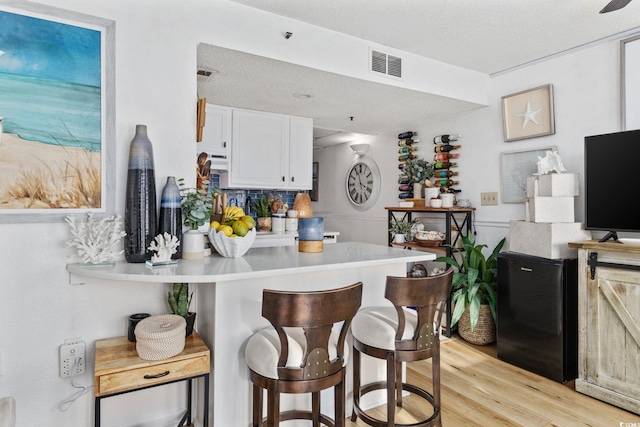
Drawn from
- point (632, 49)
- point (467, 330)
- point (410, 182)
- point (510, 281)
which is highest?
point (632, 49)

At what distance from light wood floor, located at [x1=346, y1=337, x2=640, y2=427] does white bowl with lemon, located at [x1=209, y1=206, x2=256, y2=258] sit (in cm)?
116

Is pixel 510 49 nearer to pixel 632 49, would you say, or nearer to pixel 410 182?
pixel 632 49

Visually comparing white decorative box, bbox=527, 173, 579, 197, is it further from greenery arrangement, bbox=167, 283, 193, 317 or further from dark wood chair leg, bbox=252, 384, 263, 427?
greenery arrangement, bbox=167, 283, 193, 317

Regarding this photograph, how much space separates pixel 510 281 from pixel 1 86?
3.29m

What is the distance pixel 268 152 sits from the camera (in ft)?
13.7

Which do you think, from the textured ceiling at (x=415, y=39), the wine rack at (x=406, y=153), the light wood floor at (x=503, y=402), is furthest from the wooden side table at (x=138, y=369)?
the wine rack at (x=406, y=153)

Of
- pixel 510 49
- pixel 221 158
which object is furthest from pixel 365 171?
pixel 510 49

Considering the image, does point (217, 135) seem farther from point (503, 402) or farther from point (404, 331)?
point (503, 402)

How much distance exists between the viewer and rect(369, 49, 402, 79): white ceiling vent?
9.29 ft

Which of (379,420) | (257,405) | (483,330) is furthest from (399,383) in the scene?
(483,330)

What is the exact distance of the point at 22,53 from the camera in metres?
1.72

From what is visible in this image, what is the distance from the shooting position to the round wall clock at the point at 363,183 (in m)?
5.07

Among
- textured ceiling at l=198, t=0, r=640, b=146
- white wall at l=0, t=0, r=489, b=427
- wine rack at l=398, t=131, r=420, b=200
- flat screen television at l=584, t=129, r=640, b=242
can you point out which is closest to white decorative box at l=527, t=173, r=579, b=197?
flat screen television at l=584, t=129, r=640, b=242

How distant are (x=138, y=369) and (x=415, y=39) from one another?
8.82 feet
